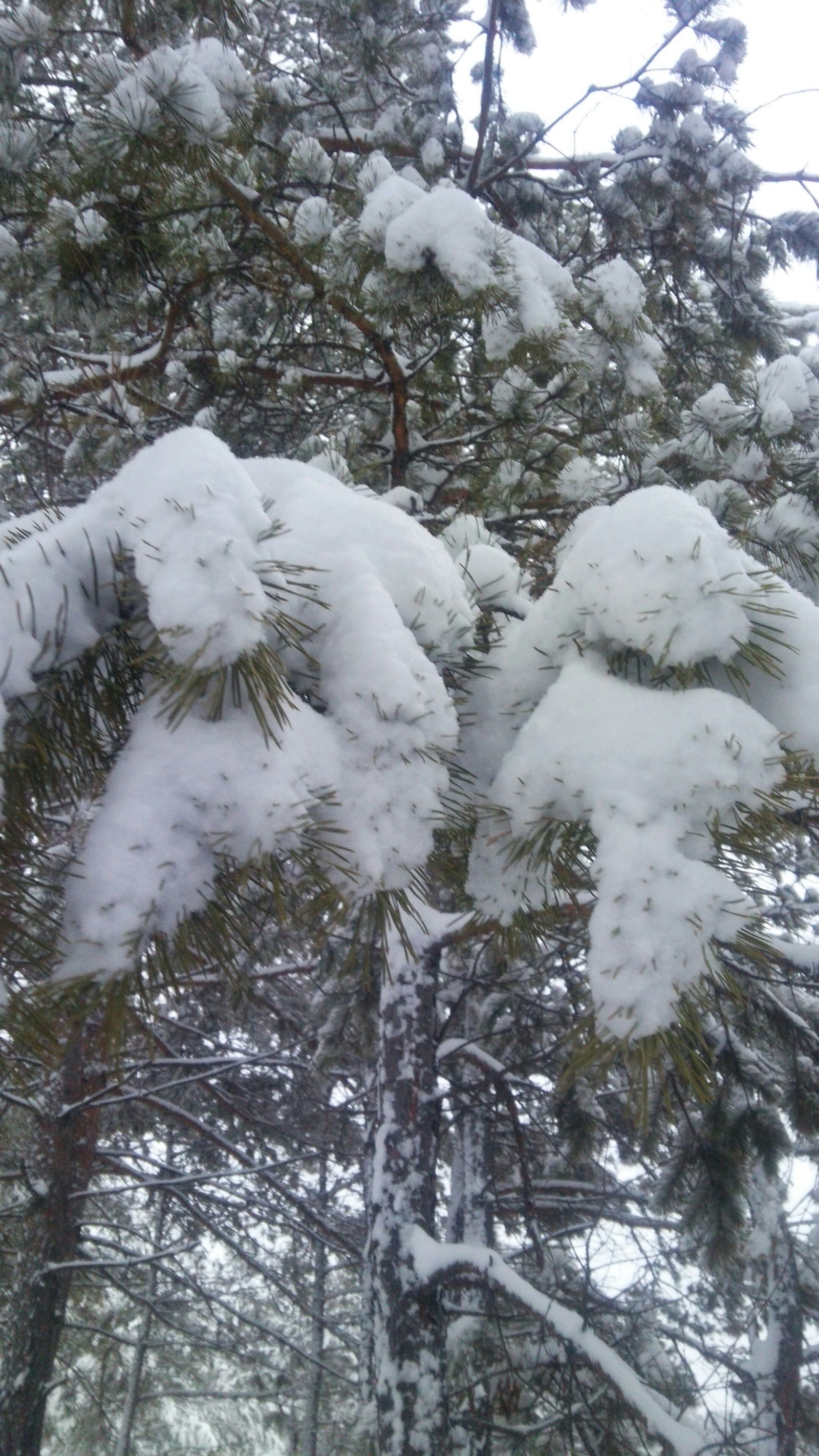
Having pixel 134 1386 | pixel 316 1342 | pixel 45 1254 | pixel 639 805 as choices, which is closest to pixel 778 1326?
pixel 45 1254

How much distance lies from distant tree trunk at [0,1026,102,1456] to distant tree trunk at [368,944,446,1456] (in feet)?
6.18

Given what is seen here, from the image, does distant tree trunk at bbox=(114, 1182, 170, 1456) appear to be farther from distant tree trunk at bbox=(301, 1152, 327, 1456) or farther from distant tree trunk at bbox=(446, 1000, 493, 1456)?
distant tree trunk at bbox=(446, 1000, 493, 1456)

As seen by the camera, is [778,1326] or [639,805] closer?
[639,805]

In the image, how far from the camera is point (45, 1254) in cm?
501

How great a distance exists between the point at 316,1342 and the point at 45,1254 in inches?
268

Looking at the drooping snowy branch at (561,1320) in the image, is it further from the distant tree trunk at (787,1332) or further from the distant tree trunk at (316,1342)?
the distant tree trunk at (316,1342)

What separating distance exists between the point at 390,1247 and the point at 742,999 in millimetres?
2769

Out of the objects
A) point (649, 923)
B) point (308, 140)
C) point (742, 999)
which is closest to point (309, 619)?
point (649, 923)

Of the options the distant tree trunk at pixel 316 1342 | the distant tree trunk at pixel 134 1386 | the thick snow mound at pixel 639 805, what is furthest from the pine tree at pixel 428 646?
the distant tree trunk at pixel 134 1386

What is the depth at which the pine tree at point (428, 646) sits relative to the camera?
1.01 m

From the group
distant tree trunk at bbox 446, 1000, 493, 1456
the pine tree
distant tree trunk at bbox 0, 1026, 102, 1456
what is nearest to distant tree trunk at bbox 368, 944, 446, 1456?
the pine tree

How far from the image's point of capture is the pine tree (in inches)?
39.8

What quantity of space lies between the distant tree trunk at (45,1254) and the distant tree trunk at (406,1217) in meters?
1.88

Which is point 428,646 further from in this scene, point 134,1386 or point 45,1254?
point 134,1386
